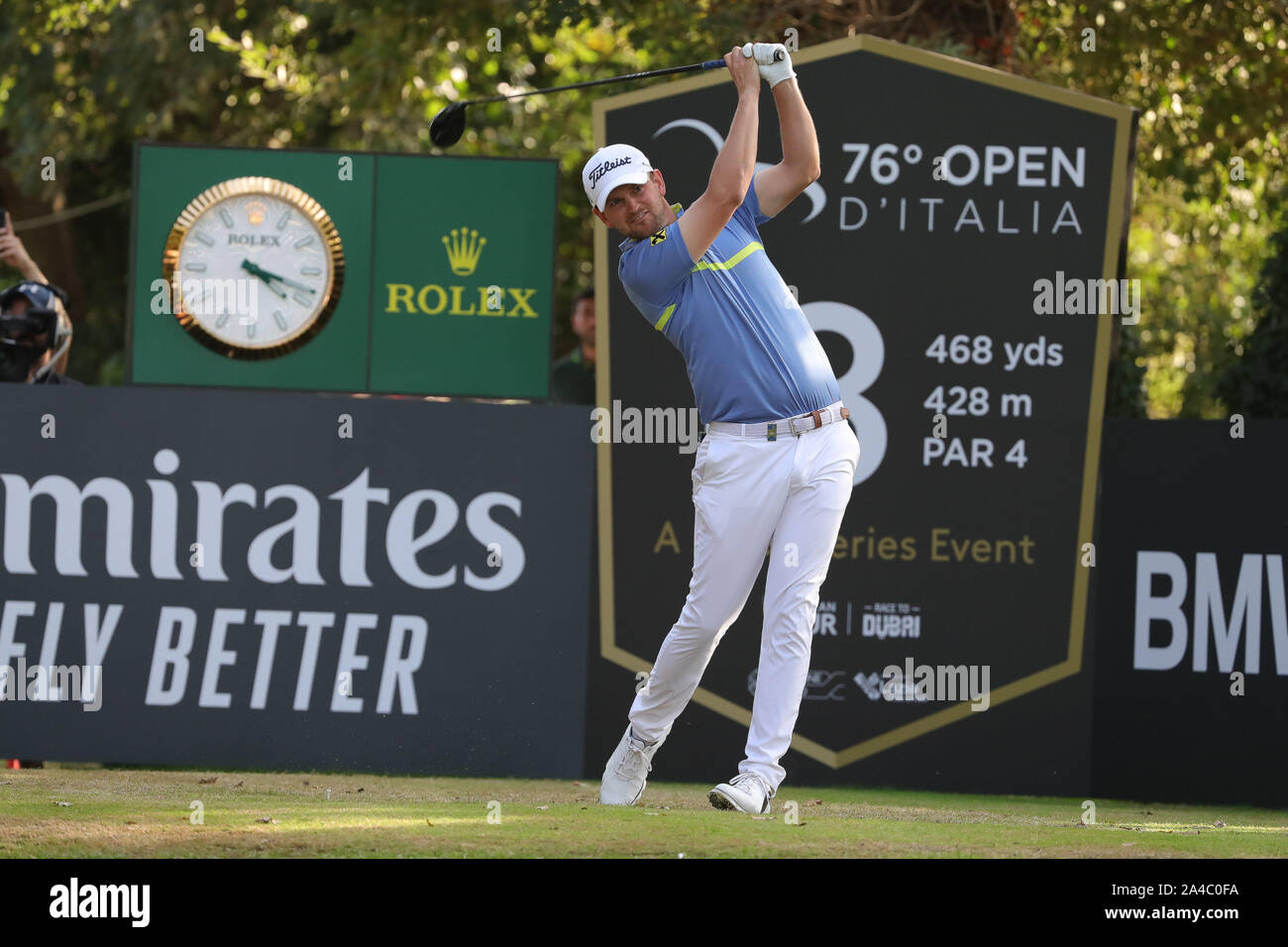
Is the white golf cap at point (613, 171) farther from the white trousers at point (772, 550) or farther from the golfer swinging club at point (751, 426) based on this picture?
the white trousers at point (772, 550)

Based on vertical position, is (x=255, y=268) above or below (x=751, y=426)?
above

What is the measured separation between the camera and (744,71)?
557 centimetres

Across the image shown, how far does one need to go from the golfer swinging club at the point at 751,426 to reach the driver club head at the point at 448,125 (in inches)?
73.7

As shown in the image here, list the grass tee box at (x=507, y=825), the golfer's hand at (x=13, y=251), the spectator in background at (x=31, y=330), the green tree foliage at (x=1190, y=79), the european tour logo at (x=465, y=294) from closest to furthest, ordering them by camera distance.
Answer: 1. the grass tee box at (x=507, y=825)
2. the european tour logo at (x=465, y=294)
3. the golfer's hand at (x=13, y=251)
4. the spectator in background at (x=31, y=330)
5. the green tree foliage at (x=1190, y=79)

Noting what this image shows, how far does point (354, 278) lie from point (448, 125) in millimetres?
937

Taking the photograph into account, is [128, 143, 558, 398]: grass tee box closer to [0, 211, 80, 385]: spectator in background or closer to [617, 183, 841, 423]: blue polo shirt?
[0, 211, 80, 385]: spectator in background

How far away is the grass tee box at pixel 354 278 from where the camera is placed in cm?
795

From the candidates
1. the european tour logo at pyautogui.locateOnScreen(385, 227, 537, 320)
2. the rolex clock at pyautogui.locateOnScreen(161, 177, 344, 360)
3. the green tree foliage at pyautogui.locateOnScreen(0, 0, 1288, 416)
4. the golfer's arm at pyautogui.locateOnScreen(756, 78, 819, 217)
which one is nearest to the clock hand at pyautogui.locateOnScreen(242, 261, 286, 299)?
the rolex clock at pyautogui.locateOnScreen(161, 177, 344, 360)

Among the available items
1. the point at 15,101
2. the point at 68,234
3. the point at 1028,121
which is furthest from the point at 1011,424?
the point at 68,234

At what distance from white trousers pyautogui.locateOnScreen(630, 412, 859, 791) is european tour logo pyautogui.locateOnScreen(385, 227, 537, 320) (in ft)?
7.76

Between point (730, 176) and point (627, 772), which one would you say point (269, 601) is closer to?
point (627, 772)

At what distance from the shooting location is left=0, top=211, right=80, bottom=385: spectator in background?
872 centimetres

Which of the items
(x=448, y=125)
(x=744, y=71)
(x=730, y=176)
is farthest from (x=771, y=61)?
(x=448, y=125)

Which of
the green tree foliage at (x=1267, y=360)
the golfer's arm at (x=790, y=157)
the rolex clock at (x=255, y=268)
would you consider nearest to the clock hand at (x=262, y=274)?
the rolex clock at (x=255, y=268)
